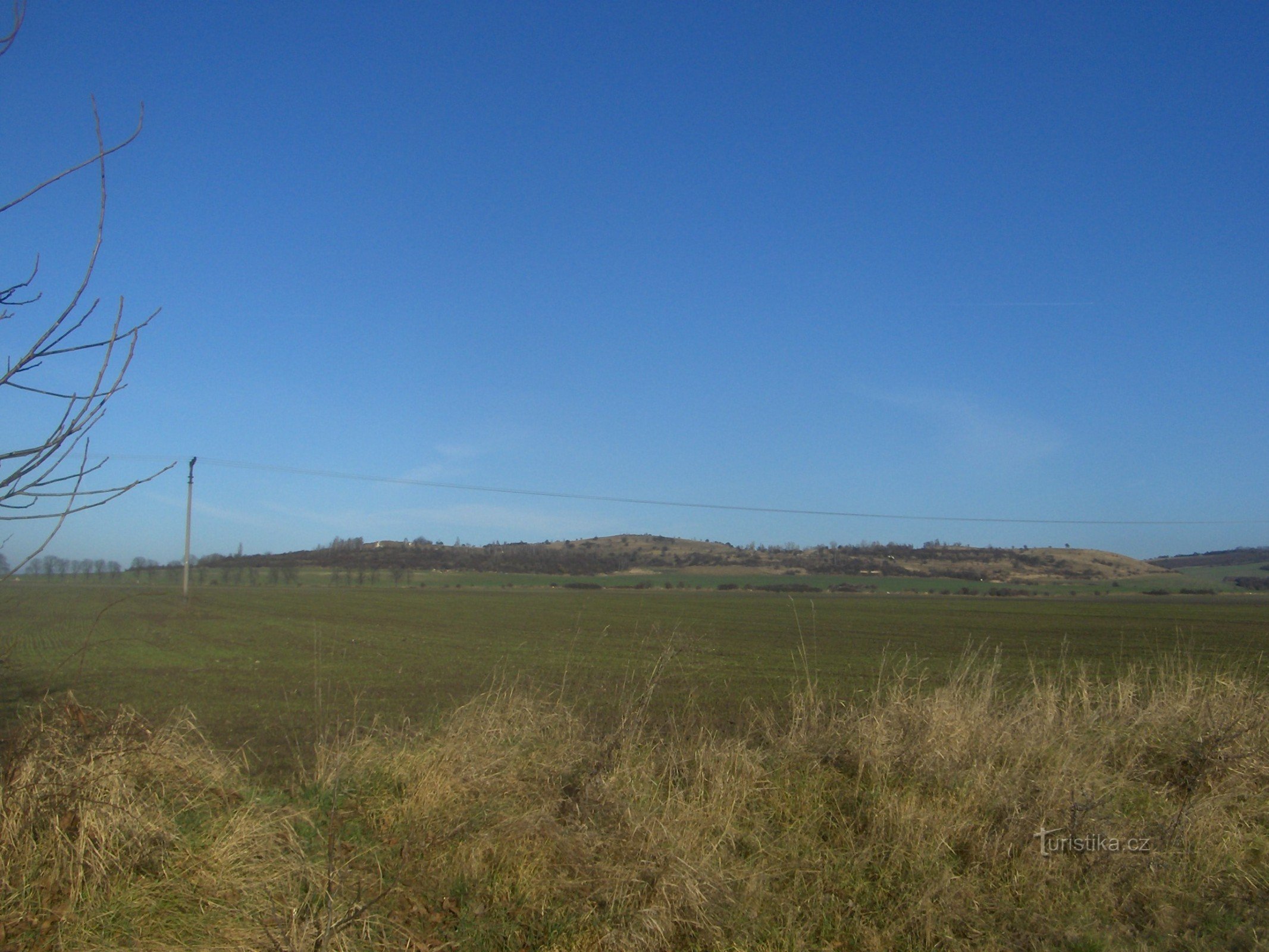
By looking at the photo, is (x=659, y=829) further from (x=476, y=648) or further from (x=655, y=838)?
(x=476, y=648)

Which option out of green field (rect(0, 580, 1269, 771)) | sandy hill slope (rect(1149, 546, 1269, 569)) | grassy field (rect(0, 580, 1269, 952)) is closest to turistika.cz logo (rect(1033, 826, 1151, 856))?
grassy field (rect(0, 580, 1269, 952))

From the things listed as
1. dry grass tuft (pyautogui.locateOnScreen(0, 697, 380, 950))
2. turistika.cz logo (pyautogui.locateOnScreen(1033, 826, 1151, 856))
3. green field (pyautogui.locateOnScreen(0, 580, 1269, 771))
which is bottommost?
green field (pyautogui.locateOnScreen(0, 580, 1269, 771))

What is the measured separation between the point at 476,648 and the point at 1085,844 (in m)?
26.4

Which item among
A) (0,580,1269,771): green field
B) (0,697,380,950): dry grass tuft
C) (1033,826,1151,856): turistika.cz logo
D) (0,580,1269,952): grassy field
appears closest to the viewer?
(0,697,380,950): dry grass tuft

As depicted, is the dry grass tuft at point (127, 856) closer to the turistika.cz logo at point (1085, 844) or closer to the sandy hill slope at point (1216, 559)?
the turistika.cz logo at point (1085, 844)

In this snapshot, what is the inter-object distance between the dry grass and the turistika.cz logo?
5 centimetres

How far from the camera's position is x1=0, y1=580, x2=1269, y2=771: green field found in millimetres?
15203

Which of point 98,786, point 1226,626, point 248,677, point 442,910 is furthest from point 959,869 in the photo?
point 1226,626

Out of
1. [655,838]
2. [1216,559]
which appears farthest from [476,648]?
[1216,559]

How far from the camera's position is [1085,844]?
19.4 ft

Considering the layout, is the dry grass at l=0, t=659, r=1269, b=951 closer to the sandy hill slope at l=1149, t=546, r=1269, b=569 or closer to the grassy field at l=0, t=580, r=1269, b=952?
the grassy field at l=0, t=580, r=1269, b=952

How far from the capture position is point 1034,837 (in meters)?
5.89

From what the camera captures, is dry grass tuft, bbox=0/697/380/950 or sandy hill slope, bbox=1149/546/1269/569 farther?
sandy hill slope, bbox=1149/546/1269/569

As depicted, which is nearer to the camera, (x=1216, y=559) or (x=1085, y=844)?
(x=1085, y=844)
